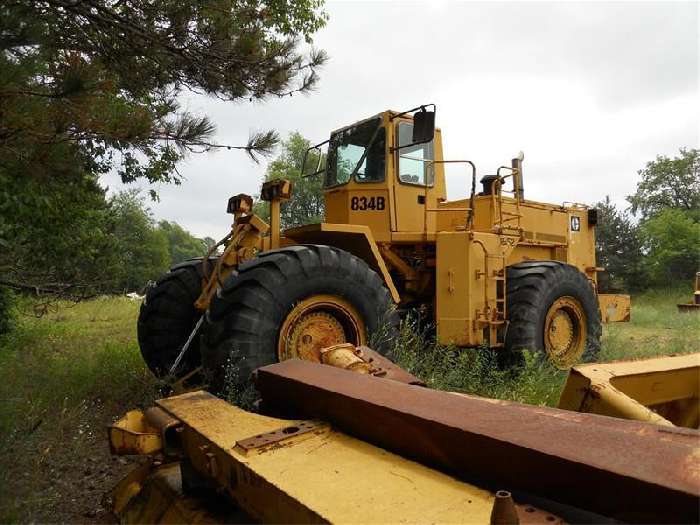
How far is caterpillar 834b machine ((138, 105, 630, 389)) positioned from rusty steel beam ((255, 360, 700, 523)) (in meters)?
1.56

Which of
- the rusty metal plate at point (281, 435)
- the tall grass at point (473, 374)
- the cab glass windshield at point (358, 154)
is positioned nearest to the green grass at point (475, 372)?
the tall grass at point (473, 374)

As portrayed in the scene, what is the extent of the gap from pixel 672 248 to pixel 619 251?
3061 mm

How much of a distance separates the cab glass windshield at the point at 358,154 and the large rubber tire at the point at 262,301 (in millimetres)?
1960

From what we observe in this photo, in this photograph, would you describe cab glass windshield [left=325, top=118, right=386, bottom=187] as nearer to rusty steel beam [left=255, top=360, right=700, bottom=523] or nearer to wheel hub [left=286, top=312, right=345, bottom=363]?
wheel hub [left=286, top=312, right=345, bottom=363]

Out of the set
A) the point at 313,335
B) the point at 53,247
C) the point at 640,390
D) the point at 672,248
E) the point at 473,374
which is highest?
the point at 672,248

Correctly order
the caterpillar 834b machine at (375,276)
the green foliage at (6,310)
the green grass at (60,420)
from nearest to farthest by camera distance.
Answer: the green grass at (60,420)
the caterpillar 834b machine at (375,276)
the green foliage at (6,310)

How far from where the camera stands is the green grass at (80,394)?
116 inches

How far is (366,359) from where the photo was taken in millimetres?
2965

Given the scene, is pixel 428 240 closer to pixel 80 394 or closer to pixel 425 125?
pixel 425 125

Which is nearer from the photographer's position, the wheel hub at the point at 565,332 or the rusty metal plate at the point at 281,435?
the rusty metal plate at the point at 281,435

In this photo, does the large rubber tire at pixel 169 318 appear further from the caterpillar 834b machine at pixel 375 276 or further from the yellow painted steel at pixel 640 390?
the yellow painted steel at pixel 640 390

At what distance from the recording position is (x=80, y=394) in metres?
4.58

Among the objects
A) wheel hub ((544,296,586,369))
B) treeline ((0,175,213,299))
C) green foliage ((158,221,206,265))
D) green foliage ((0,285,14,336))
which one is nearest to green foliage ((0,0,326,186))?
treeline ((0,175,213,299))

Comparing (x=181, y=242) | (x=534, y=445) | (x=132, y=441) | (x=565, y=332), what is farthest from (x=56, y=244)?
(x=181, y=242)
